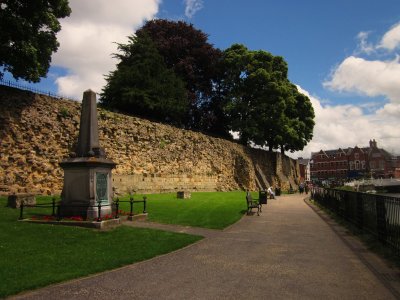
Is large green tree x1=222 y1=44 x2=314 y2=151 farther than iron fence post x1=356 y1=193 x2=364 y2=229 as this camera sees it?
Yes

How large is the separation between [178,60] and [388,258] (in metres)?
43.6

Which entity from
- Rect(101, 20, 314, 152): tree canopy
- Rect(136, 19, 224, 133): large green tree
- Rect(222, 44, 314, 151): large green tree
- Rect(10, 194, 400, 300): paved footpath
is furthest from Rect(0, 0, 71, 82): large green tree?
Rect(222, 44, 314, 151): large green tree

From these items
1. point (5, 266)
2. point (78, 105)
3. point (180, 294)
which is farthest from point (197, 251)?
point (78, 105)

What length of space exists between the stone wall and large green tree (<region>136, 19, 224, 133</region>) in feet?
23.1

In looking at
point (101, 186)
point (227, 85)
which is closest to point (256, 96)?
point (227, 85)

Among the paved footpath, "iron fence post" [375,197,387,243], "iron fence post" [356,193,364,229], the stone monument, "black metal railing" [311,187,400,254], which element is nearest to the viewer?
the paved footpath

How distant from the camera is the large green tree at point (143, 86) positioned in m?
35.4

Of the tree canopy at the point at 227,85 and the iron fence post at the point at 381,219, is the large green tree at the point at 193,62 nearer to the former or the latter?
the tree canopy at the point at 227,85

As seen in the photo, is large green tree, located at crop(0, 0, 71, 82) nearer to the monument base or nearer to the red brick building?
the monument base

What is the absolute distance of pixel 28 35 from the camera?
19.3 m

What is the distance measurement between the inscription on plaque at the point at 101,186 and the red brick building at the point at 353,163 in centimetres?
10257

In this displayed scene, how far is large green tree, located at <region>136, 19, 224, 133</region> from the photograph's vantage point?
47.6 meters

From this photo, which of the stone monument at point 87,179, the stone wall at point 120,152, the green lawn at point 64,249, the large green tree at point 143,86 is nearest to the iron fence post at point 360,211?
the green lawn at point 64,249

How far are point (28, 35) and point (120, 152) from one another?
10.3 meters
